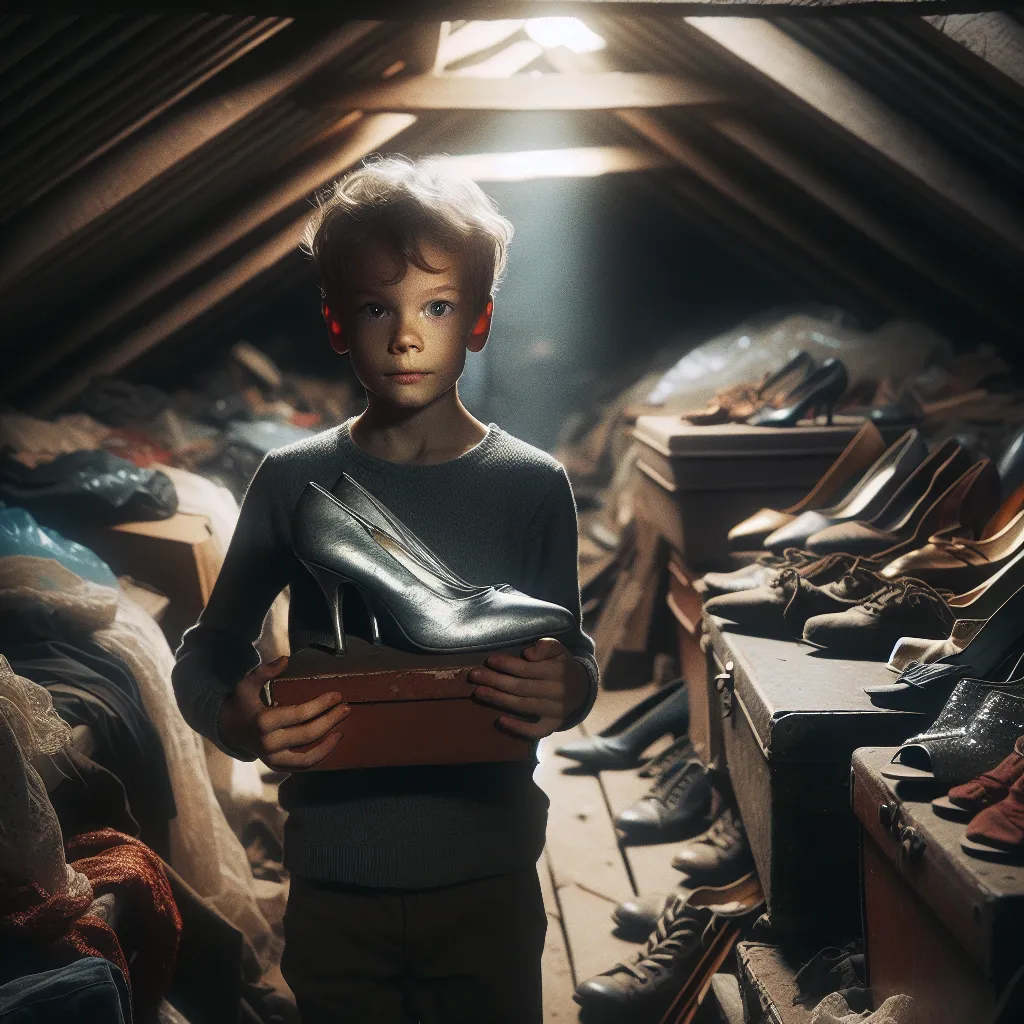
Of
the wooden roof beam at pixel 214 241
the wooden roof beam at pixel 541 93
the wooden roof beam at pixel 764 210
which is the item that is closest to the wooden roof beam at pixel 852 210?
the wooden roof beam at pixel 541 93

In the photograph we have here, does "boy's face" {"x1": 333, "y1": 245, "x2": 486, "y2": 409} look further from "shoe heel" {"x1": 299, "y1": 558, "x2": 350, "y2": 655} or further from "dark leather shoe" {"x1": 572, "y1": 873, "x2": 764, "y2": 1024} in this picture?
"dark leather shoe" {"x1": 572, "y1": 873, "x2": 764, "y2": 1024}

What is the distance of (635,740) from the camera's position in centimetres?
397

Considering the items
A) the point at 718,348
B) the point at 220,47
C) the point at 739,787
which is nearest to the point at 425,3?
the point at 220,47

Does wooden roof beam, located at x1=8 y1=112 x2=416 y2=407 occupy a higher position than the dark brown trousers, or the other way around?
wooden roof beam, located at x1=8 y1=112 x2=416 y2=407

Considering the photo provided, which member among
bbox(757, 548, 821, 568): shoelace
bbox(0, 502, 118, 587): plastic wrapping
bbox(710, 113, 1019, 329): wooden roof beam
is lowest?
bbox(0, 502, 118, 587): plastic wrapping

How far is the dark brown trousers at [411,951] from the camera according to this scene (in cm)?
127

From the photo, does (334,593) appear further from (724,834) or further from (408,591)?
(724,834)

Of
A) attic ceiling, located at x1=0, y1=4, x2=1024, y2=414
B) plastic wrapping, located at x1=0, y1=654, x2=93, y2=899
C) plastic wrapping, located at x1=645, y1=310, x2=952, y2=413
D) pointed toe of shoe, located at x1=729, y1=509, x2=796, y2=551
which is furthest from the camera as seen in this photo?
plastic wrapping, located at x1=645, y1=310, x2=952, y2=413

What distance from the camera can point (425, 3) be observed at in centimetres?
247

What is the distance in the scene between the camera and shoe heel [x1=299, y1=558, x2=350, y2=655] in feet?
3.65

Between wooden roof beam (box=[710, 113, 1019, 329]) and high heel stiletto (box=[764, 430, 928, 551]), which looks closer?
high heel stiletto (box=[764, 430, 928, 551])

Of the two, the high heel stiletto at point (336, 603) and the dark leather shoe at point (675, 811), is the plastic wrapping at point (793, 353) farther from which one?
the high heel stiletto at point (336, 603)

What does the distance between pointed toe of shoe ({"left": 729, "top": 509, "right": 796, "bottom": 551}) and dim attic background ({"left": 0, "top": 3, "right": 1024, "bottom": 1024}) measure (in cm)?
8

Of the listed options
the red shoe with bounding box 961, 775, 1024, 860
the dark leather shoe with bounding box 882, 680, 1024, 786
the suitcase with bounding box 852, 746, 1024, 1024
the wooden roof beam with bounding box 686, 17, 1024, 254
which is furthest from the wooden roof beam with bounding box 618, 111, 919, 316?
the red shoe with bounding box 961, 775, 1024, 860
